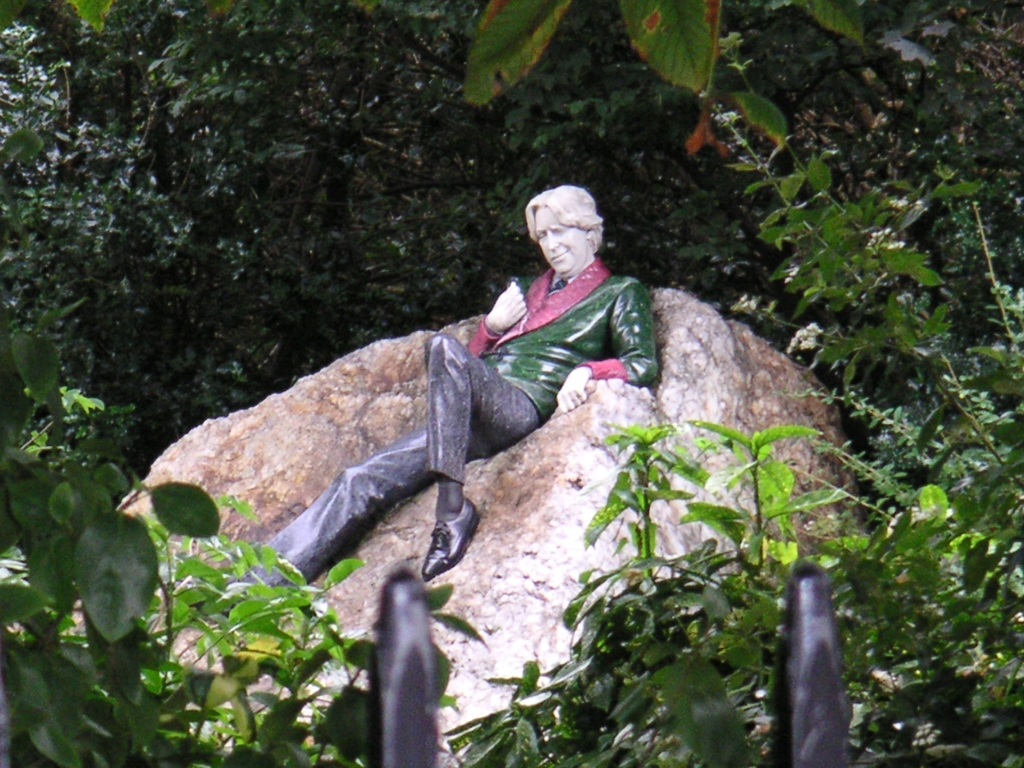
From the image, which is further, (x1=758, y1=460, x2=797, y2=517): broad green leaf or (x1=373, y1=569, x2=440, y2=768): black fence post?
(x1=758, y1=460, x2=797, y2=517): broad green leaf

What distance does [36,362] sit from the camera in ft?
3.66

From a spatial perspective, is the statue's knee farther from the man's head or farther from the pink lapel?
the man's head

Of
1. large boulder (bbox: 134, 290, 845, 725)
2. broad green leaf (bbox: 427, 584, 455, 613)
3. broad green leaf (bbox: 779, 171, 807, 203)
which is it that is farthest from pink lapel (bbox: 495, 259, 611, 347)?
broad green leaf (bbox: 427, 584, 455, 613)

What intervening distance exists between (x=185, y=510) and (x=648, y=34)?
0.49 metres

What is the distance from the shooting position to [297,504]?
16.0ft

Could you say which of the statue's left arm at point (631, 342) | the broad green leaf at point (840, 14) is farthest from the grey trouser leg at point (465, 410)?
the broad green leaf at point (840, 14)

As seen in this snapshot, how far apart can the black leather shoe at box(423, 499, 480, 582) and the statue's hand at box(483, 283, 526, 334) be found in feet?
2.67

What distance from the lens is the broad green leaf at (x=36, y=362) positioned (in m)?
1.10

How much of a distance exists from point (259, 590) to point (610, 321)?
296cm

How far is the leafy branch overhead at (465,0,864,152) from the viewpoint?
966 millimetres

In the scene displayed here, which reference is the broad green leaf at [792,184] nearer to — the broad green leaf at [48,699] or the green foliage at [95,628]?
the green foliage at [95,628]

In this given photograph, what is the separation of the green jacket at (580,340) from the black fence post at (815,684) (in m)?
3.61

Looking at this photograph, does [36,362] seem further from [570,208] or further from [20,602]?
[570,208]

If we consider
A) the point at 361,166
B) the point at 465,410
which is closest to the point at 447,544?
the point at 465,410
